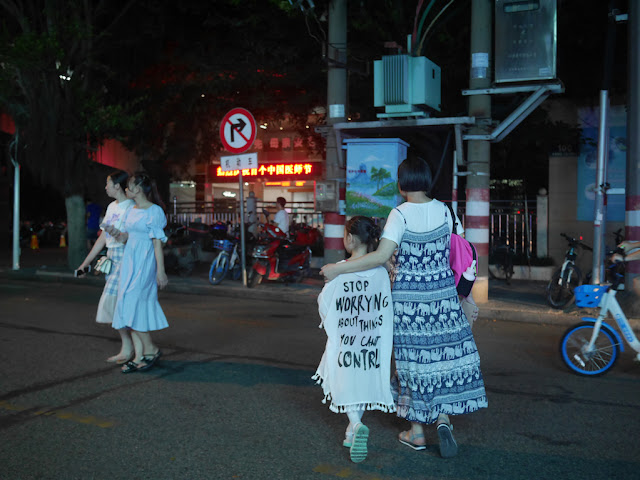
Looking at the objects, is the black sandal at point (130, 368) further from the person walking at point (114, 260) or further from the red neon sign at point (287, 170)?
the red neon sign at point (287, 170)

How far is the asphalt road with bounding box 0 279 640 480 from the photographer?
3.92 m

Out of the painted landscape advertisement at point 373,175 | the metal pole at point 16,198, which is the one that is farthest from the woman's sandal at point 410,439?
the metal pole at point 16,198

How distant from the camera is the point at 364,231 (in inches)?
167

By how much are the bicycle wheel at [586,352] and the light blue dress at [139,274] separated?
3.86m

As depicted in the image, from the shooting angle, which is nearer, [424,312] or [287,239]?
[424,312]

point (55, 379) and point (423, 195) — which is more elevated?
point (423, 195)

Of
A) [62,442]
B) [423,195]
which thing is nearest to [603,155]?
[423,195]

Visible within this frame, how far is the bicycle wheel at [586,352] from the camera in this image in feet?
19.7

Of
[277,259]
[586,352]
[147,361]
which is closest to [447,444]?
[586,352]

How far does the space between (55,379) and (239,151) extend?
22.2ft

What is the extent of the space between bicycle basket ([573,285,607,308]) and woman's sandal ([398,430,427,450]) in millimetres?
2547

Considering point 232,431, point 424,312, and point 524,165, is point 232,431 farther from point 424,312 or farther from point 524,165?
point 524,165

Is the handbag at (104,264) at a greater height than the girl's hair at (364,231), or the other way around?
the girl's hair at (364,231)

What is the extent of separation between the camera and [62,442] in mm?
4301
